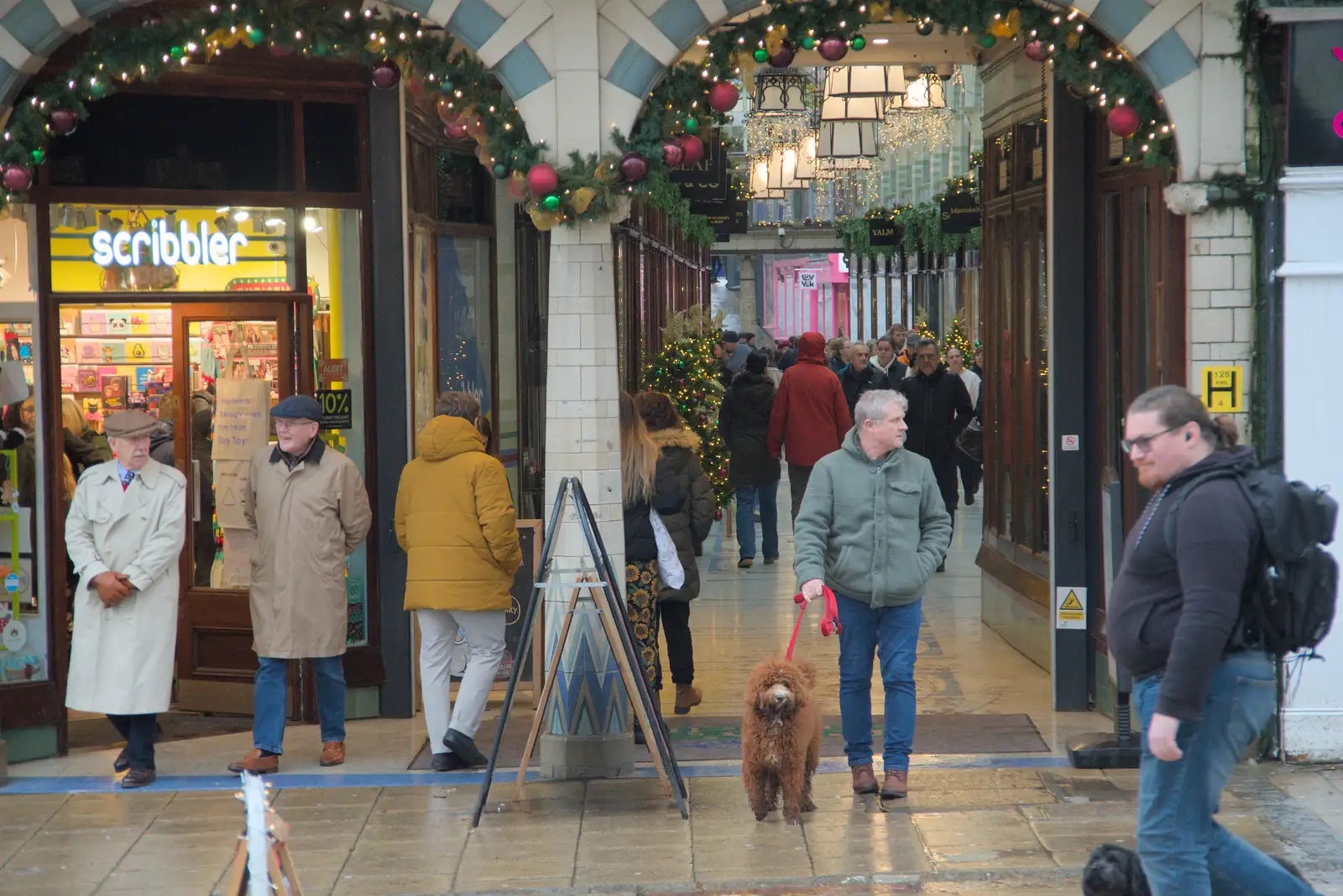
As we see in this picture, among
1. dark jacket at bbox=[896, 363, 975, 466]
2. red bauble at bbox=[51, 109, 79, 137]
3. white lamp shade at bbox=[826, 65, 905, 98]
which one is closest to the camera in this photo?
red bauble at bbox=[51, 109, 79, 137]

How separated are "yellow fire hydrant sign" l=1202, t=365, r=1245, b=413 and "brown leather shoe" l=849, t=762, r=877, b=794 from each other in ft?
7.16

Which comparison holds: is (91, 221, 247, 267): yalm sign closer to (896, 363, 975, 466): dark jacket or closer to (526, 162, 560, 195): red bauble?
(526, 162, 560, 195): red bauble

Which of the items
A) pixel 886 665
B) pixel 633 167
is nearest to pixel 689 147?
pixel 633 167

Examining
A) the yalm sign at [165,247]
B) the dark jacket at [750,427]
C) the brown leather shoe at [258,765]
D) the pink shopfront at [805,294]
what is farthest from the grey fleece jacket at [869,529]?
the pink shopfront at [805,294]

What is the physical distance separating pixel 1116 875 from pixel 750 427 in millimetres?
9246

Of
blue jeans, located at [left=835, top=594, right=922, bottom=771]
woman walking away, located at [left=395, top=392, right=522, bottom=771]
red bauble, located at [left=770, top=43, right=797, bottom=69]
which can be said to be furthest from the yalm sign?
blue jeans, located at [left=835, top=594, right=922, bottom=771]

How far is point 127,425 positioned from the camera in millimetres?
7406

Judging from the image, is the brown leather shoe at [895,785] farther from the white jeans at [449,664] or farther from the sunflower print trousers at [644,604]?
the white jeans at [449,664]

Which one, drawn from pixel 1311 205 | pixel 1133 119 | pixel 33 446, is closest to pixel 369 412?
pixel 33 446

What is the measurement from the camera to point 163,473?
750cm

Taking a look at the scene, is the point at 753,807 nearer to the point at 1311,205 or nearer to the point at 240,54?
the point at 1311,205

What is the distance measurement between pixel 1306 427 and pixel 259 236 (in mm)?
5118

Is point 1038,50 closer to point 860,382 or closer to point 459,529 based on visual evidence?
point 459,529

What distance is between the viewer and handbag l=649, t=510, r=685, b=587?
8234 millimetres
